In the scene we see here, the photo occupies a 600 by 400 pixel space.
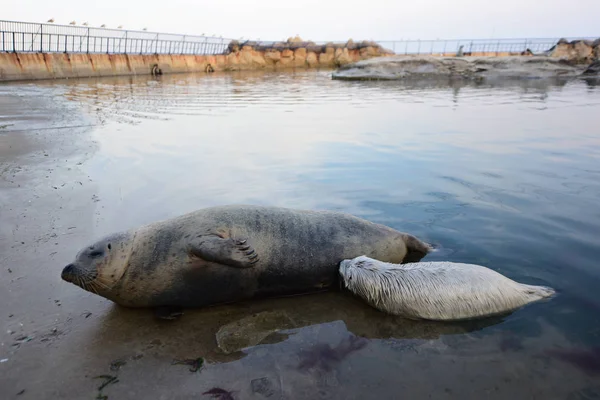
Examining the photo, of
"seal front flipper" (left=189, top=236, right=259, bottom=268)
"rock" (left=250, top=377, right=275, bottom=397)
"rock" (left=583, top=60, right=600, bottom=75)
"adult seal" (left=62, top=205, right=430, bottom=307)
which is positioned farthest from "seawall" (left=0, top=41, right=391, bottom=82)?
"rock" (left=583, top=60, right=600, bottom=75)

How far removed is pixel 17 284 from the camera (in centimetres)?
384

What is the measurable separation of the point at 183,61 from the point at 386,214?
145 feet

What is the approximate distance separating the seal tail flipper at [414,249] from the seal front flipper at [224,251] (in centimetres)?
162

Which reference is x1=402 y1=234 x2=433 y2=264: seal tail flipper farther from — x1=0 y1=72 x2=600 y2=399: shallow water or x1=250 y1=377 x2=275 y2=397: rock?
x1=250 y1=377 x2=275 y2=397: rock

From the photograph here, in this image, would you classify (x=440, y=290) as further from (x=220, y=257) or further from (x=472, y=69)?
(x=472, y=69)

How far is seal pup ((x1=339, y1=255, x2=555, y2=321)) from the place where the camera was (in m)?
3.60

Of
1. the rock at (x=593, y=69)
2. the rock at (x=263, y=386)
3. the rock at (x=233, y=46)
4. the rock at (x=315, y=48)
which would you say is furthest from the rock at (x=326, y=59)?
the rock at (x=263, y=386)

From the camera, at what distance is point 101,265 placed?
375 centimetres

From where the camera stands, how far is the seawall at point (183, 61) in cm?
2930

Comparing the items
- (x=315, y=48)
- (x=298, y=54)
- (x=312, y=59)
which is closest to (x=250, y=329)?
(x=312, y=59)

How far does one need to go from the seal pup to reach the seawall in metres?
31.0

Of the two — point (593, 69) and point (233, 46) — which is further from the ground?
point (233, 46)

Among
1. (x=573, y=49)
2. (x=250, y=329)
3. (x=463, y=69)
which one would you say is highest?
(x=573, y=49)

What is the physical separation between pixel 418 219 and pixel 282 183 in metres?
2.15
